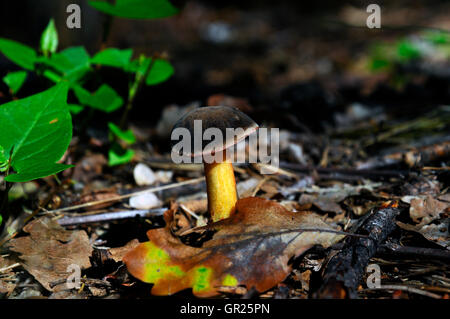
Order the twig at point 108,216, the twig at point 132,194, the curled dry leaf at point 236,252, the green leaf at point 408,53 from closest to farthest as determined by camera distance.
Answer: the curled dry leaf at point 236,252, the twig at point 108,216, the twig at point 132,194, the green leaf at point 408,53

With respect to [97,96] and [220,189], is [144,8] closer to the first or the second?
[97,96]

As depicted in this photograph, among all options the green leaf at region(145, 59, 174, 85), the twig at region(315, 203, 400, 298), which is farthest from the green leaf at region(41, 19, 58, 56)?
the twig at region(315, 203, 400, 298)

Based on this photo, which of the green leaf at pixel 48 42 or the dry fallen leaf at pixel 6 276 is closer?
the dry fallen leaf at pixel 6 276

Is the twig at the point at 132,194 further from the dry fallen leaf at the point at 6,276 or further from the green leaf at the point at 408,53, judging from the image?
the green leaf at the point at 408,53

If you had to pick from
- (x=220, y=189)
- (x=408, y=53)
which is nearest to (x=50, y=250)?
(x=220, y=189)

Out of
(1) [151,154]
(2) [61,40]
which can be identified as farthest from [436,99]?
(2) [61,40]

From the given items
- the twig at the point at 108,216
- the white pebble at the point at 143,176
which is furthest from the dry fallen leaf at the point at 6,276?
the white pebble at the point at 143,176

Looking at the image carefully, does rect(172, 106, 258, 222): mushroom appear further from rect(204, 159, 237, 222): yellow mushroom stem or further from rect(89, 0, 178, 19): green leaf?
rect(89, 0, 178, 19): green leaf
